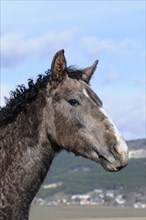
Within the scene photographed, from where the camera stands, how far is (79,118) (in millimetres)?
10172

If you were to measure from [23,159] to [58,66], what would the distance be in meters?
1.24

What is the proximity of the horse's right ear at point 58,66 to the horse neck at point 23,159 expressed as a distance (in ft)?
1.70

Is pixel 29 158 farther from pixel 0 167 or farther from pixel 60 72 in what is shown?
pixel 60 72

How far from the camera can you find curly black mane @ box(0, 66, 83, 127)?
10492mm

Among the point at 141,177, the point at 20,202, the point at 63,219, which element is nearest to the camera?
the point at 20,202

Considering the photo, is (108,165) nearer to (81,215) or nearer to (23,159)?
(23,159)

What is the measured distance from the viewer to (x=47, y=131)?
10344mm

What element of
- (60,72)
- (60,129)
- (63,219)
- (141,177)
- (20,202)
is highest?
(60,72)

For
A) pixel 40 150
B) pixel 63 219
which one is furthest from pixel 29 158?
pixel 63 219

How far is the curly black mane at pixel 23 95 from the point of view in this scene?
1049 centimetres

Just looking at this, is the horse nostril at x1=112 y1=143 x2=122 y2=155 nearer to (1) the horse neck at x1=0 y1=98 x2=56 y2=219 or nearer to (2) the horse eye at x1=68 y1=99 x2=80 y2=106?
(2) the horse eye at x1=68 y1=99 x2=80 y2=106

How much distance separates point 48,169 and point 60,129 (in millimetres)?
551

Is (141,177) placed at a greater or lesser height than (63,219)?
lesser

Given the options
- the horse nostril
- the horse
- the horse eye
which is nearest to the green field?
the horse
